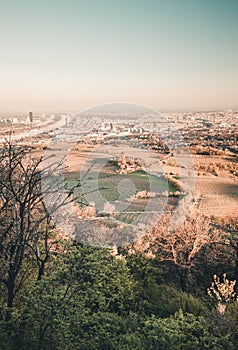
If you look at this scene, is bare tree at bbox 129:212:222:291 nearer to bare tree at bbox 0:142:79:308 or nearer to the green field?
bare tree at bbox 0:142:79:308

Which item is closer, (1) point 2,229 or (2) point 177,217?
(1) point 2,229

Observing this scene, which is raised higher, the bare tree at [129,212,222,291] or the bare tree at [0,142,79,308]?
the bare tree at [0,142,79,308]

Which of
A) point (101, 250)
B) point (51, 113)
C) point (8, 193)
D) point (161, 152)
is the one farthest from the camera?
point (161, 152)

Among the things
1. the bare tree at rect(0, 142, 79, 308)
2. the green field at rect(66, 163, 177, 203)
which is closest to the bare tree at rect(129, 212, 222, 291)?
the bare tree at rect(0, 142, 79, 308)

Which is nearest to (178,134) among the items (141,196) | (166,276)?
(141,196)

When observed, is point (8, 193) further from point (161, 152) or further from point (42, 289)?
point (161, 152)

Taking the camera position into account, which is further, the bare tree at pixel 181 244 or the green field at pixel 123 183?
the green field at pixel 123 183

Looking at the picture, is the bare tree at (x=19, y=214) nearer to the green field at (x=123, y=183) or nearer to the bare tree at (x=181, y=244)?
the bare tree at (x=181, y=244)

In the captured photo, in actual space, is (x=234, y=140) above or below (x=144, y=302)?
above

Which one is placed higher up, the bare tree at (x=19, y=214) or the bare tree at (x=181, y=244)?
the bare tree at (x=19, y=214)

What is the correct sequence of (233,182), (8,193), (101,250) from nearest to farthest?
(8,193) → (101,250) → (233,182)

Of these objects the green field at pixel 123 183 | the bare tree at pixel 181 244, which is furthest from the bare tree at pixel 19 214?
the green field at pixel 123 183
